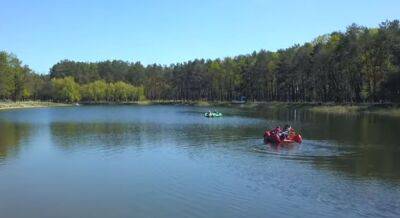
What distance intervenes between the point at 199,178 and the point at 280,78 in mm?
108889

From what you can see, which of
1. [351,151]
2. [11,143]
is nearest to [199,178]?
[351,151]

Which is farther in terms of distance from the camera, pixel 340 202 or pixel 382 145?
pixel 382 145

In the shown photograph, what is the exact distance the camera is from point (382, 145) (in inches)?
1566

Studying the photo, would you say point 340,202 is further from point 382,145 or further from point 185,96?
point 185,96

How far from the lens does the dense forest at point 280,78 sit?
96.8 metres

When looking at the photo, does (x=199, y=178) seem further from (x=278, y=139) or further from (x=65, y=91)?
(x=65, y=91)

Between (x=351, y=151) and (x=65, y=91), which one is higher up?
(x=65, y=91)

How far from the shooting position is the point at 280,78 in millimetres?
132125

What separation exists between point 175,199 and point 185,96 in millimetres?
165639

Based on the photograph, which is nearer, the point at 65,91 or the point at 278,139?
the point at 278,139

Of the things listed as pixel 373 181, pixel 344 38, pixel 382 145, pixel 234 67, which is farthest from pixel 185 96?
pixel 373 181

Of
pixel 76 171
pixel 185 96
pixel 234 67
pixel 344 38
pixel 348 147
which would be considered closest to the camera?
pixel 76 171

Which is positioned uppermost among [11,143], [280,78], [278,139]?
[280,78]

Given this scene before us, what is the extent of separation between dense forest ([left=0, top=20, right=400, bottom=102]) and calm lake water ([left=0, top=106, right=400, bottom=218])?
54424 millimetres
